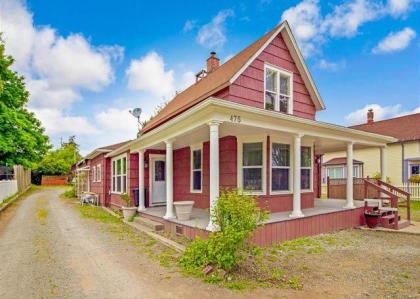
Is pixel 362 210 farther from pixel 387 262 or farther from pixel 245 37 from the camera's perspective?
pixel 245 37

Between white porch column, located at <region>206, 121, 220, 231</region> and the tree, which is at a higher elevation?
the tree

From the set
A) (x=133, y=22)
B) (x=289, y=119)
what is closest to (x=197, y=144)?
(x=289, y=119)

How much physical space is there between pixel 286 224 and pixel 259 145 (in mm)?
2490

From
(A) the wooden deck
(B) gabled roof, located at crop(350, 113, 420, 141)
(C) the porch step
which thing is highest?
(B) gabled roof, located at crop(350, 113, 420, 141)

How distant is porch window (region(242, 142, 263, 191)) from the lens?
8.51 metres

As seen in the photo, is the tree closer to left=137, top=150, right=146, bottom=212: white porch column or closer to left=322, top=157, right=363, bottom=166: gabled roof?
Answer: left=137, top=150, right=146, bottom=212: white porch column

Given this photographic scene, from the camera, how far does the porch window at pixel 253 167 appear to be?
27.9 feet

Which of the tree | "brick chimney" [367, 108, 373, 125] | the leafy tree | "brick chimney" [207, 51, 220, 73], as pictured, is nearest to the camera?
"brick chimney" [207, 51, 220, 73]

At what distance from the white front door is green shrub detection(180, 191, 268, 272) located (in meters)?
7.05

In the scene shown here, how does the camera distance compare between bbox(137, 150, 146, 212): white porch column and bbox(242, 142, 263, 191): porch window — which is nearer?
bbox(242, 142, 263, 191): porch window

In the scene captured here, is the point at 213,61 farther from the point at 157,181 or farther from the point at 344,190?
the point at 344,190

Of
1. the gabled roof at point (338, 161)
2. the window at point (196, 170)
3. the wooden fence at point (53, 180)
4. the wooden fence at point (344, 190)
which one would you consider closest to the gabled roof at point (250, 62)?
the window at point (196, 170)

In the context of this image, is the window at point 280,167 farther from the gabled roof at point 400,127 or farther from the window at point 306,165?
the gabled roof at point 400,127

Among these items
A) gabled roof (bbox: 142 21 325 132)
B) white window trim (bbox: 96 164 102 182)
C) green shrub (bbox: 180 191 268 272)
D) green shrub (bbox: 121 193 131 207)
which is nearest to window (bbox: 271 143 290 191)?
gabled roof (bbox: 142 21 325 132)
